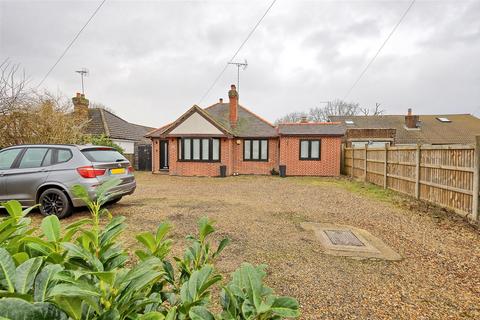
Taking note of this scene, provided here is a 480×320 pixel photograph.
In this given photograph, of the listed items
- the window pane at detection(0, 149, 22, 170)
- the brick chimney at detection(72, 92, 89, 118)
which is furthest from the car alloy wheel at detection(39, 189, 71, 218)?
the brick chimney at detection(72, 92, 89, 118)

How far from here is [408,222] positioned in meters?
6.24

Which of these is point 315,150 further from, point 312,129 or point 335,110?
point 335,110

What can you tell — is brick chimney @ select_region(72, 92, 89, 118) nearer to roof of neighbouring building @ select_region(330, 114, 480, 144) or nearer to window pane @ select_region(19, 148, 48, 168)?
window pane @ select_region(19, 148, 48, 168)

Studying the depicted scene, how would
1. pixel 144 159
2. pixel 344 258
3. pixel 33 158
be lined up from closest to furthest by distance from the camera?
pixel 344 258 < pixel 33 158 < pixel 144 159

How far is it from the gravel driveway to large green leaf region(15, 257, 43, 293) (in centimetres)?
267

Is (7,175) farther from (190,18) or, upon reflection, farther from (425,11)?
(425,11)

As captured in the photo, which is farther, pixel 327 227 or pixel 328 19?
pixel 328 19

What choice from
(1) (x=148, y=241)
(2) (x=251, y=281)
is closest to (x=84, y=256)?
(1) (x=148, y=241)

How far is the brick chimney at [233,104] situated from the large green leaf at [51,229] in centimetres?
1782

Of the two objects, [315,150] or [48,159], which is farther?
[315,150]

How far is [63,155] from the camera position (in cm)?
611

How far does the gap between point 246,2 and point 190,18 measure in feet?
7.25

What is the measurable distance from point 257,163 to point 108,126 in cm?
1319

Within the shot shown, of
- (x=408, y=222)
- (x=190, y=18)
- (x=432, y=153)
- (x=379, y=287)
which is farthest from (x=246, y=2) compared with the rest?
(x=379, y=287)
